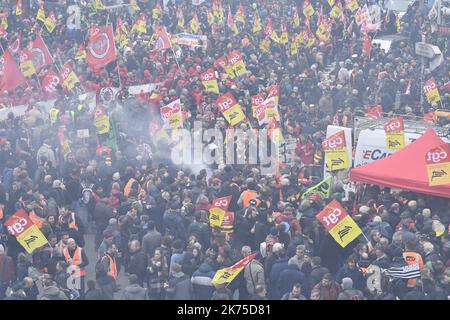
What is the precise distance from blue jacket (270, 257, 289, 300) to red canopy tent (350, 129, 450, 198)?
145 inches

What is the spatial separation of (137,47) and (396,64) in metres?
6.73

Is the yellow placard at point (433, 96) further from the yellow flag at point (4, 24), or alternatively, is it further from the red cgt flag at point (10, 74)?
the yellow flag at point (4, 24)

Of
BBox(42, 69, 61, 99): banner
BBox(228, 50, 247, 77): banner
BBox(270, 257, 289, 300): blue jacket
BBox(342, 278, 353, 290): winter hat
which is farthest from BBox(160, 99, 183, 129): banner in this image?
BBox(342, 278, 353, 290): winter hat

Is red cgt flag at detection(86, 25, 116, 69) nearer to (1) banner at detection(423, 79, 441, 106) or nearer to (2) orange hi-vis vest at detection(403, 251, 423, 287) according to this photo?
(1) banner at detection(423, 79, 441, 106)

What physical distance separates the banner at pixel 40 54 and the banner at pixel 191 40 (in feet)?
18.8

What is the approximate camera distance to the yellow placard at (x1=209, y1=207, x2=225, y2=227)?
1609cm

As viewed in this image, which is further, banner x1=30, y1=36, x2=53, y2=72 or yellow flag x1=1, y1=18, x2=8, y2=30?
yellow flag x1=1, y1=18, x2=8, y2=30

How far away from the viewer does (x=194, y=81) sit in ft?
82.3

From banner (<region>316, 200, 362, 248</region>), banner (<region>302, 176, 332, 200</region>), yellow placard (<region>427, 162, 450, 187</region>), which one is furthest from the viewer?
banner (<region>302, 176, 332, 200</region>)

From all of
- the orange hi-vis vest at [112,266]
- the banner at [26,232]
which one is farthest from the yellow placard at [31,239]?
the orange hi-vis vest at [112,266]

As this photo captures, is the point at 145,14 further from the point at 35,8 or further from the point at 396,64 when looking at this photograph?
the point at 396,64

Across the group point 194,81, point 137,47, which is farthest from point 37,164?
point 137,47

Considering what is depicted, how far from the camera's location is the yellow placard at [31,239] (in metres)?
15.1
